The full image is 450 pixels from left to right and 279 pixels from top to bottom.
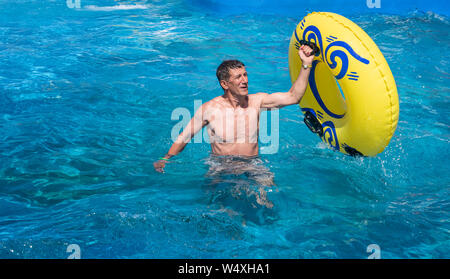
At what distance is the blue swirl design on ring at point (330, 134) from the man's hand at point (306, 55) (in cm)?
77

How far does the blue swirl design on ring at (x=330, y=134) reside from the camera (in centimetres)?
449

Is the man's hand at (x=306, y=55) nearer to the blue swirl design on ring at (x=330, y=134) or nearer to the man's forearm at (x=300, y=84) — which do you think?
the man's forearm at (x=300, y=84)

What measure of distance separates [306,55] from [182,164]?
182cm

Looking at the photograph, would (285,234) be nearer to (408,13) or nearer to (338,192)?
(338,192)

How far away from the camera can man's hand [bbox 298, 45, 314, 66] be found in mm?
4109

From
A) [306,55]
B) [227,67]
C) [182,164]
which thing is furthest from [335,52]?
[182,164]

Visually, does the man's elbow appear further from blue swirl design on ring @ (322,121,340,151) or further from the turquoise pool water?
the turquoise pool water

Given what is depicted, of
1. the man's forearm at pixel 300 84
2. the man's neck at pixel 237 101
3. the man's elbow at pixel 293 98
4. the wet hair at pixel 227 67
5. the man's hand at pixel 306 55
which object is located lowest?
the man's neck at pixel 237 101

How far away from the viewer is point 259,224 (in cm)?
397

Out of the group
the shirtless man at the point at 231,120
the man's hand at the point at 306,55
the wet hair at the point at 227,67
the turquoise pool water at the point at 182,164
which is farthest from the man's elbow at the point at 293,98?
the turquoise pool water at the point at 182,164

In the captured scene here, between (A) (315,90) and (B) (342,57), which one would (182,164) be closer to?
(A) (315,90)

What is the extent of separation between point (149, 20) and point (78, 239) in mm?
7962

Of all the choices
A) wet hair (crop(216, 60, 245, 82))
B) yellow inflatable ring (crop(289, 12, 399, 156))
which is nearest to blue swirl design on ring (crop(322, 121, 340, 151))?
yellow inflatable ring (crop(289, 12, 399, 156))

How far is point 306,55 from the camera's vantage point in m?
4.16
